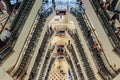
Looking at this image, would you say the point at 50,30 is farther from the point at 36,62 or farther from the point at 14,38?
the point at 14,38

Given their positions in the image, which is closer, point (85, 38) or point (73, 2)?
point (85, 38)

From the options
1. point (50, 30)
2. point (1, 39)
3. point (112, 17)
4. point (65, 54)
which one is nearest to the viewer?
point (1, 39)

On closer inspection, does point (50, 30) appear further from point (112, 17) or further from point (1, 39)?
point (1, 39)

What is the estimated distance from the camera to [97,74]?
21.0 m

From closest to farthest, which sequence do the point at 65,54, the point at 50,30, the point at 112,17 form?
the point at 112,17
the point at 50,30
the point at 65,54

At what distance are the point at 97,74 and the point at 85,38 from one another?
9.08 ft

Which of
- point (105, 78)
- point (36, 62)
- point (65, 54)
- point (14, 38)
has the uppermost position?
point (14, 38)

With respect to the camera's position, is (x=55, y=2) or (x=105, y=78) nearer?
(x=105, y=78)

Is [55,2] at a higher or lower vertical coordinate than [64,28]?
higher

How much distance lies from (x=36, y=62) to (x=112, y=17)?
309 inches

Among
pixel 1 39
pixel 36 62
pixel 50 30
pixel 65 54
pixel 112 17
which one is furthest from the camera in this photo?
pixel 65 54

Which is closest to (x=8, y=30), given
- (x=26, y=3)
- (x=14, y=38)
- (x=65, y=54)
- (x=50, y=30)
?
(x=14, y=38)

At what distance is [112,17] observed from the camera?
20406mm

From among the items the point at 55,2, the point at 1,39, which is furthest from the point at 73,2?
the point at 1,39
